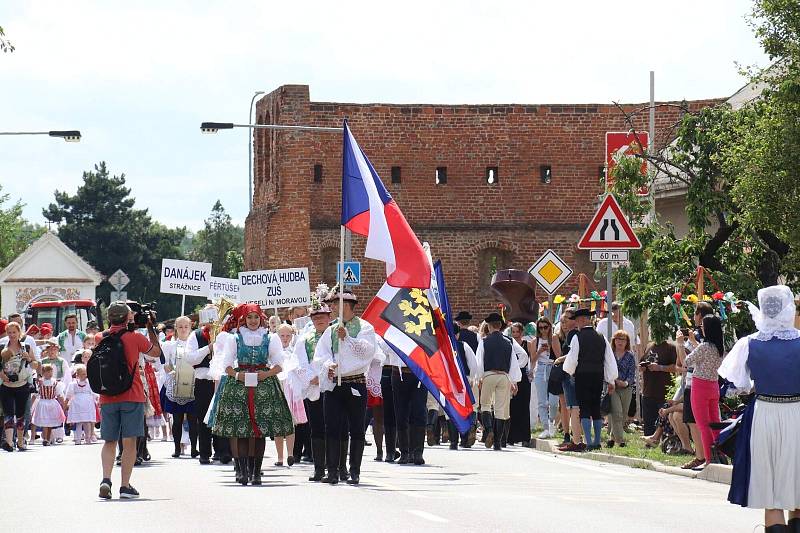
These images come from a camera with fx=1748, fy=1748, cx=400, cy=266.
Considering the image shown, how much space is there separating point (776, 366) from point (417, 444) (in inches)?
391

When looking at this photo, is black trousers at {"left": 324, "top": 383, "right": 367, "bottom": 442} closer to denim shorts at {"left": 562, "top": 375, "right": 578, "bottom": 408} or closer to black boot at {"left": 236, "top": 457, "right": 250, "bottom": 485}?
black boot at {"left": 236, "top": 457, "right": 250, "bottom": 485}

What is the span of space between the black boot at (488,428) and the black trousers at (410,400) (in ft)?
13.5

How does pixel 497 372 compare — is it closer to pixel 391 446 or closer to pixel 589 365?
pixel 589 365

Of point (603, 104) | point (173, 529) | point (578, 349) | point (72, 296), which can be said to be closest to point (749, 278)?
point (578, 349)

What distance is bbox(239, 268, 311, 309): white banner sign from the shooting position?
35656 mm

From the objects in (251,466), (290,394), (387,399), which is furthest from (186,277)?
(251,466)

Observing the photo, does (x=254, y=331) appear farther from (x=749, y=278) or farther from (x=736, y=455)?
(x=749, y=278)

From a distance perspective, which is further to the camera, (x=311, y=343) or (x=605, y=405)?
(x=605, y=405)

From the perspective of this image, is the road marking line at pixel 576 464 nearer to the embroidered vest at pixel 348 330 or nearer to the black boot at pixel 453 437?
the black boot at pixel 453 437

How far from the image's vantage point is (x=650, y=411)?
24625 millimetres

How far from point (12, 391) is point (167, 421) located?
472 centimetres

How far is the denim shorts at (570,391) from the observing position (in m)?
23.8

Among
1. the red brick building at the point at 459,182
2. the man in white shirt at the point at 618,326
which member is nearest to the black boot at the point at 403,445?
the man in white shirt at the point at 618,326

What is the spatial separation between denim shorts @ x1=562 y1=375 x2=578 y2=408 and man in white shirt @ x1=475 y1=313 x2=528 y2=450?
1213mm
